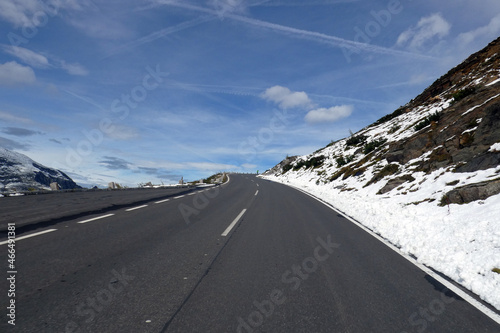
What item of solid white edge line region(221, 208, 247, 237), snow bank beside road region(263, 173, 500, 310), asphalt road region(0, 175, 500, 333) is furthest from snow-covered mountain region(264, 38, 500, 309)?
solid white edge line region(221, 208, 247, 237)

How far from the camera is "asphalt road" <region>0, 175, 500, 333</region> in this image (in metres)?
2.87

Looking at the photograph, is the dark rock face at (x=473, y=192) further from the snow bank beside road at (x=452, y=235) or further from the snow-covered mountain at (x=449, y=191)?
the snow bank beside road at (x=452, y=235)

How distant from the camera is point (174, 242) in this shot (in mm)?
5855

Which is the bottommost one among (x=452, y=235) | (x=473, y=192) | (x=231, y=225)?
(x=452, y=235)

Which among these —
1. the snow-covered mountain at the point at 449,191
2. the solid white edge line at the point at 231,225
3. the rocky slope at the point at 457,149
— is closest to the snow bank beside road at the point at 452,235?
the snow-covered mountain at the point at 449,191

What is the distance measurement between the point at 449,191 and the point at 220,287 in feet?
30.9

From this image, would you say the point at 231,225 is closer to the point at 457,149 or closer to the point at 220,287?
the point at 220,287

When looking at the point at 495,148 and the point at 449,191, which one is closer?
the point at 449,191

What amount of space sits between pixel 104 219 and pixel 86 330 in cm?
609

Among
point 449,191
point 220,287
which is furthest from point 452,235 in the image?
point 220,287

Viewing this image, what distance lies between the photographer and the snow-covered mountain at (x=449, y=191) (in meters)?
4.99

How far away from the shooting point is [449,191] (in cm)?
930

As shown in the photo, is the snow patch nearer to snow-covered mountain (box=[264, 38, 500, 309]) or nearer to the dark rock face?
snow-covered mountain (box=[264, 38, 500, 309])

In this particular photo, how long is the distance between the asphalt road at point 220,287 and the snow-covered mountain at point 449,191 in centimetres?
91
